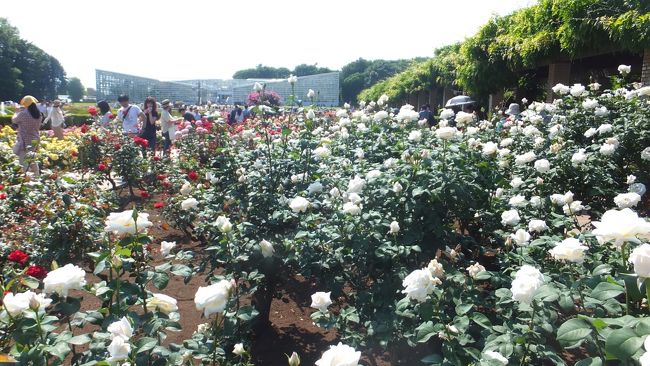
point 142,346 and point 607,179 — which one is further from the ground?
point 607,179

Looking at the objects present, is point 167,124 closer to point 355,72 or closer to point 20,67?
point 20,67

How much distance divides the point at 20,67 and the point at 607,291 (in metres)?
64.6

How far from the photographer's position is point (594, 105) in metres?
3.95

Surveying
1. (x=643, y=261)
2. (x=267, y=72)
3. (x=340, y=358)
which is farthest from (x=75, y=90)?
(x=643, y=261)

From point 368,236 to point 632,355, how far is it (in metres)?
1.29

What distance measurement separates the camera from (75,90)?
108 meters

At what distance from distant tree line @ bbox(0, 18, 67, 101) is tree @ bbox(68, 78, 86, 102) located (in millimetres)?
44469

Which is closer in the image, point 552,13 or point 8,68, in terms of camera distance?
point 552,13

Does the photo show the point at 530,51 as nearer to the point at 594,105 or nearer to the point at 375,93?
the point at 594,105

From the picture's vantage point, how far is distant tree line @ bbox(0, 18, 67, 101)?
4550 cm

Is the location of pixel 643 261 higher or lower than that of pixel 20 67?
lower

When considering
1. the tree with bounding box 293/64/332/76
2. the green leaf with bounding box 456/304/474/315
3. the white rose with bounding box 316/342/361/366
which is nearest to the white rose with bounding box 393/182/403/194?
the green leaf with bounding box 456/304/474/315

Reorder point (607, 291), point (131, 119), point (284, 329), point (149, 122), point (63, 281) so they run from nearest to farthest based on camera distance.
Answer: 1. point (607, 291)
2. point (63, 281)
3. point (284, 329)
4. point (131, 119)
5. point (149, 122)

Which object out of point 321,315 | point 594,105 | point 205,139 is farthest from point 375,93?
point 321,315
